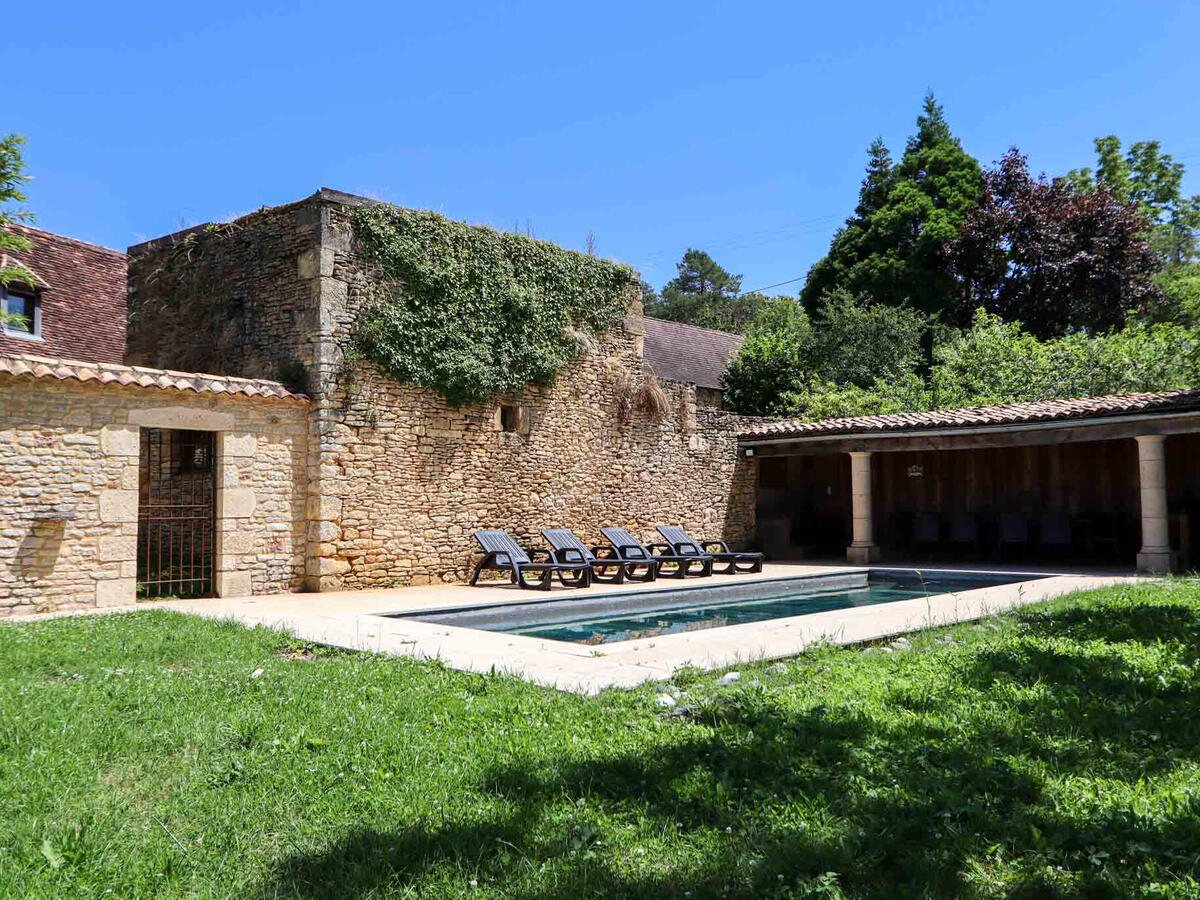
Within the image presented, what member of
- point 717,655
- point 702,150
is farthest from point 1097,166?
point 717,655

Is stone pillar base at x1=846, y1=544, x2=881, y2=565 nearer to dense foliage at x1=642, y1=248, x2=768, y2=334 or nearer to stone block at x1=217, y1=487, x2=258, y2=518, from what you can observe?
stone block at x1=217, y1=487, x2=258, y2=518

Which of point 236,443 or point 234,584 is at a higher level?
point 236,443

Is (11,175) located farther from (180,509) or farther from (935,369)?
(935,369)

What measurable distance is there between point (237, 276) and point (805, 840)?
10908 mm

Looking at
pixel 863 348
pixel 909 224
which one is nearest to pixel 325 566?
pixel 863 348

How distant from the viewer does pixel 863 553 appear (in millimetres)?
14594

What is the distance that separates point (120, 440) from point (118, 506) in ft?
2.29

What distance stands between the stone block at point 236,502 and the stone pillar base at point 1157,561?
1172 centimetres

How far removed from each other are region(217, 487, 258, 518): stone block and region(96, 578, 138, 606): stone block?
1.19 m

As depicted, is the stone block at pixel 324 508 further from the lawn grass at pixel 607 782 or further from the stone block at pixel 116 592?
the lawn grass at pixel 607 782

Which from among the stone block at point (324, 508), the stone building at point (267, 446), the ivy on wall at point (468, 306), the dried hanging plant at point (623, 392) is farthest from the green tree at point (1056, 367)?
the stone block at point (324, 508)

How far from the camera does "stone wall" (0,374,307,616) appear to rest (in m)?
8.00

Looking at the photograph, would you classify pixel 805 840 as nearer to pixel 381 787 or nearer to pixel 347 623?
pixel 381 787

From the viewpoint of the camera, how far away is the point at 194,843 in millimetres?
2529
